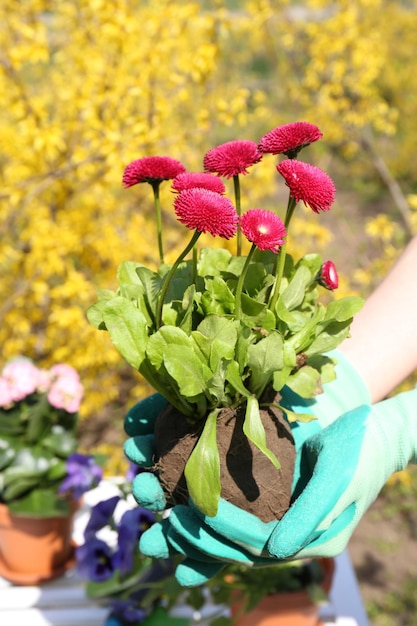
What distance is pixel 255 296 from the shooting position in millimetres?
896

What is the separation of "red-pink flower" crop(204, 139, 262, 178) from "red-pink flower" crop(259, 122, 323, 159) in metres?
0.03

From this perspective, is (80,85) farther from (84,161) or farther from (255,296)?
(255,296)

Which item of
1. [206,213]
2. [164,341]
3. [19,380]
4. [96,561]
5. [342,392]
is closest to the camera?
[206,213]

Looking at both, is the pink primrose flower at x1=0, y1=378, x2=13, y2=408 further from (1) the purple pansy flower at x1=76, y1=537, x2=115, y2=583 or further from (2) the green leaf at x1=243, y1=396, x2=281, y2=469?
(2) the green leaf at x1=243, y1=396, x2=281, y2=469

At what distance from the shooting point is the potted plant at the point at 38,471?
1511 mm

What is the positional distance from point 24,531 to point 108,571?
0.27 metres

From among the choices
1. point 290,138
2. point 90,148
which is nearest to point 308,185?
point 290,138

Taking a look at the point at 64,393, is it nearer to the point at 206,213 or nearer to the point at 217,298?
the point at 217,298

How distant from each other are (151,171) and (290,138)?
19cm

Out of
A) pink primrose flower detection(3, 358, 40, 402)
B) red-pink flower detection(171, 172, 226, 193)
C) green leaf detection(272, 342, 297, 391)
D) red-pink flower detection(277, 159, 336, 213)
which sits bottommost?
pink primrose flower detection(3, 358, 40, 402)

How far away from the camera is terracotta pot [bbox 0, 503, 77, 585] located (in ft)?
4.95

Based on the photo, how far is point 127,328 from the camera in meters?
0.85

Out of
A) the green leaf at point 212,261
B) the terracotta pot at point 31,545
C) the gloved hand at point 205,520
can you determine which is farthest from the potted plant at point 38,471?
the green leaf at point 212,261

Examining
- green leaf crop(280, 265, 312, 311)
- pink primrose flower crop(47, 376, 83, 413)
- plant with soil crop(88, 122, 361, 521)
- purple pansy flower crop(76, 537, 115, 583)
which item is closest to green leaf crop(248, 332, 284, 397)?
plant with soil crop(88, 122, 361, 521)
